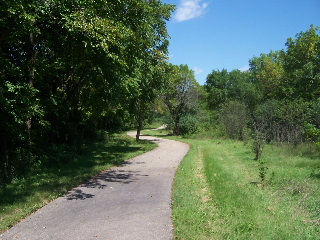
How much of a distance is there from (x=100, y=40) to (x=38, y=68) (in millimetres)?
5333

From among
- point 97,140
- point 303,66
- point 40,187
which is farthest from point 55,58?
point 303,66

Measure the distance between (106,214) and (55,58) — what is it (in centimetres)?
1230

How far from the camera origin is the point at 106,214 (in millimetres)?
7090

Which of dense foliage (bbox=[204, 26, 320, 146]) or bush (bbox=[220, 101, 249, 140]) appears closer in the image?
dense foliage (bbox=[204, 26, 320, 146])

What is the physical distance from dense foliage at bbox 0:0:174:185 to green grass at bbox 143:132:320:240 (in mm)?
5042

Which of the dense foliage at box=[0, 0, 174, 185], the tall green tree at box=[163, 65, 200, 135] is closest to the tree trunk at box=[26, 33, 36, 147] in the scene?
the dense foliage at box=[0, 0, 174, 185]

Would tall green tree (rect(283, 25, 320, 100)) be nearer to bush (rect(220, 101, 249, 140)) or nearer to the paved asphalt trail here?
bush (rect(220, 101, 249, 140))

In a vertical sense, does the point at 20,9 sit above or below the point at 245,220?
above

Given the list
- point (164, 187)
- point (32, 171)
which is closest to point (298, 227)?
point (164, 187)

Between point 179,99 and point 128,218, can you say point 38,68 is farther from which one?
point 179,99

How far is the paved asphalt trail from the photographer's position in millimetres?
5824

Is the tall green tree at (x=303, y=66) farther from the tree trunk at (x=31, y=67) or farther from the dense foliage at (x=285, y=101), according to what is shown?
the tree trunk at (x=31, y=67)

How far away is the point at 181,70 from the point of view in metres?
44.5

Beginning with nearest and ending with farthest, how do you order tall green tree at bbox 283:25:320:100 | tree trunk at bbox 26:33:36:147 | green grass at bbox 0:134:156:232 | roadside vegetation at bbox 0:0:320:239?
roadside vegetation at bbox 0:0:320:239
green grass at bbox 0:134:156:232
tree trunk at bbox 26:33:36:147
tall green tree at bbox 283:25:320:100
